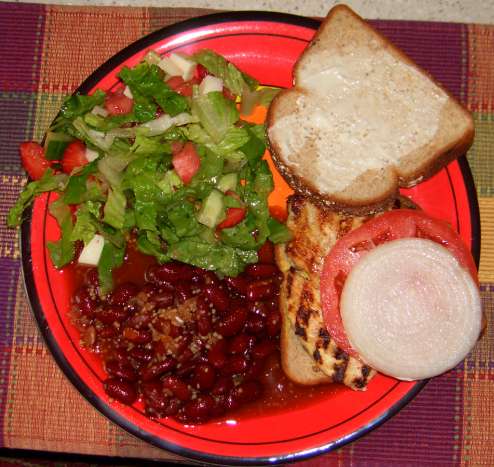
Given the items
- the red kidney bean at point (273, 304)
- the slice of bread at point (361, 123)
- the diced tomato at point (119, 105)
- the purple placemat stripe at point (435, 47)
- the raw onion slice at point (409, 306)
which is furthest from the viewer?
the purple placemat stripe at point (435, 47)

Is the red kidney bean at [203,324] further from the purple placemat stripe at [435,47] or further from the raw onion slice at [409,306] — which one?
the purple placemat stripe at [435,47]

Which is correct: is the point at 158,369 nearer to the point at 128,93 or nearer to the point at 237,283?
the point at 237,283

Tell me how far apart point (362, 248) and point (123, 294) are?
1.12 metres

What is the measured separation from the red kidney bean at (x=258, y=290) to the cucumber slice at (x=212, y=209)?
0.36 m

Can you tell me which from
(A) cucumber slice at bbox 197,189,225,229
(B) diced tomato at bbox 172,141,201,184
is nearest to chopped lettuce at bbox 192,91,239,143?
(B) diced tomato at bbox 172,141,201,184

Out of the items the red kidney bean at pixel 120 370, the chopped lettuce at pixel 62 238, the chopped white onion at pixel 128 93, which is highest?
the chopped white onion at pixel 128 93

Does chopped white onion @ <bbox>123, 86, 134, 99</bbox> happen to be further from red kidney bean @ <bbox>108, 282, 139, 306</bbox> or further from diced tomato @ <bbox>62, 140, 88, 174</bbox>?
red kidney bean @ <bbox>108, 282, 139, 306</bbox>

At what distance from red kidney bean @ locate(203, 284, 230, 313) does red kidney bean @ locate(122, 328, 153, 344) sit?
1.09 ft

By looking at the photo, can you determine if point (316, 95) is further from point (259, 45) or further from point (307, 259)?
point (307, 259)

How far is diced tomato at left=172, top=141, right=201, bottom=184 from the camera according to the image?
8.77 feet

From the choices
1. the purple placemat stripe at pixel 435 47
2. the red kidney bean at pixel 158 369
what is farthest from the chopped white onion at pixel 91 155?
the purple placemat stripe at pixel 435 47

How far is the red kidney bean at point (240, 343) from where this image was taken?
2.75 metres

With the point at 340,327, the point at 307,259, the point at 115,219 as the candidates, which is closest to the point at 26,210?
the point at 115,219

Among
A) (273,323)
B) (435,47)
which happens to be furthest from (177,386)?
(435,47)
